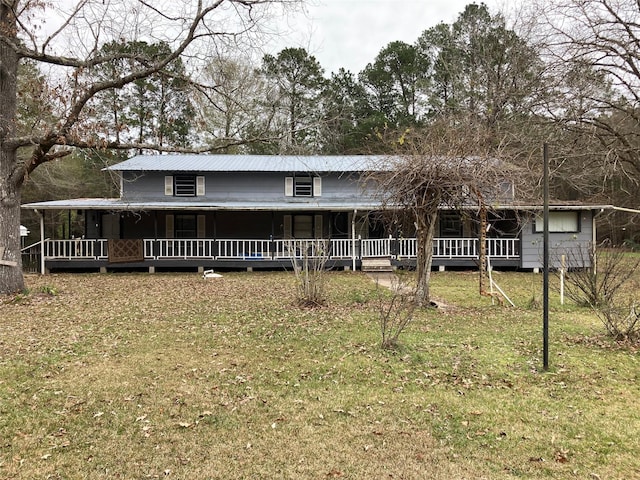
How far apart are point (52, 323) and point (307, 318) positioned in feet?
17.0

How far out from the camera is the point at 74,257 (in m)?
17.5

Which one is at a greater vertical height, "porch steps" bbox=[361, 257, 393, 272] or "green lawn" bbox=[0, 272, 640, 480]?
"porch steps" bbox=[361, 257, 393, 272]

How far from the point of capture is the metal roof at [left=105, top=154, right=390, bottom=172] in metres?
19.7

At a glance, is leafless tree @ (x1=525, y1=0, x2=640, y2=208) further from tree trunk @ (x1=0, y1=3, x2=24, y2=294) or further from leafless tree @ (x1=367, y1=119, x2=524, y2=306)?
tree trunk @ (x1=0, y1=3, x2=24, y2=294)

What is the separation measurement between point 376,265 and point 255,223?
6618 mm

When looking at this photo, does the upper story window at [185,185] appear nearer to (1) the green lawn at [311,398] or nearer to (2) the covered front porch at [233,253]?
(2) the covered front porch at [233,253]

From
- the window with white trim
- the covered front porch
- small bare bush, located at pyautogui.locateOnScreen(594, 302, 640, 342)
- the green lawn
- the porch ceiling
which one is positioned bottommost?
the green lawn

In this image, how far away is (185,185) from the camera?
2002 cm

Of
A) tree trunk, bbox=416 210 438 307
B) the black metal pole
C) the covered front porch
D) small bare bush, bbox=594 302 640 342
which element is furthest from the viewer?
the covered front porch

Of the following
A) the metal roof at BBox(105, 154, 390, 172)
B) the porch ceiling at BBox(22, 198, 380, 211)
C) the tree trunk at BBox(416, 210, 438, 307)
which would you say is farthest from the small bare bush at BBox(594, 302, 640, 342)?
the metal roof at BBox(105, 154, 390, 172)

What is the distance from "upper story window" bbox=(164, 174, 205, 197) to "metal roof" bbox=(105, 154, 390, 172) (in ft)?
1.57

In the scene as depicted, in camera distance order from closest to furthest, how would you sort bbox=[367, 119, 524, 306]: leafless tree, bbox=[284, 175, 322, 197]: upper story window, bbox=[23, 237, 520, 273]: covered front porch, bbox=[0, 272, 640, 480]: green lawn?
bbox=[0, 272, 640, 480]: green lawn
bbox=[367, 119, 524, 306]: leafless tree
bbox=[23, 237, 520, 273]: covered front porch
bbox=[284, 175, 322, 197]: upper story window

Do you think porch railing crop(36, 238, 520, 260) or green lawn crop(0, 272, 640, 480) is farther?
porch railing crop(36, 238, 520, 260)

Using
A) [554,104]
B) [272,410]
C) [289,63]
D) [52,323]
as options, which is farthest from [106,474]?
[289,63]
